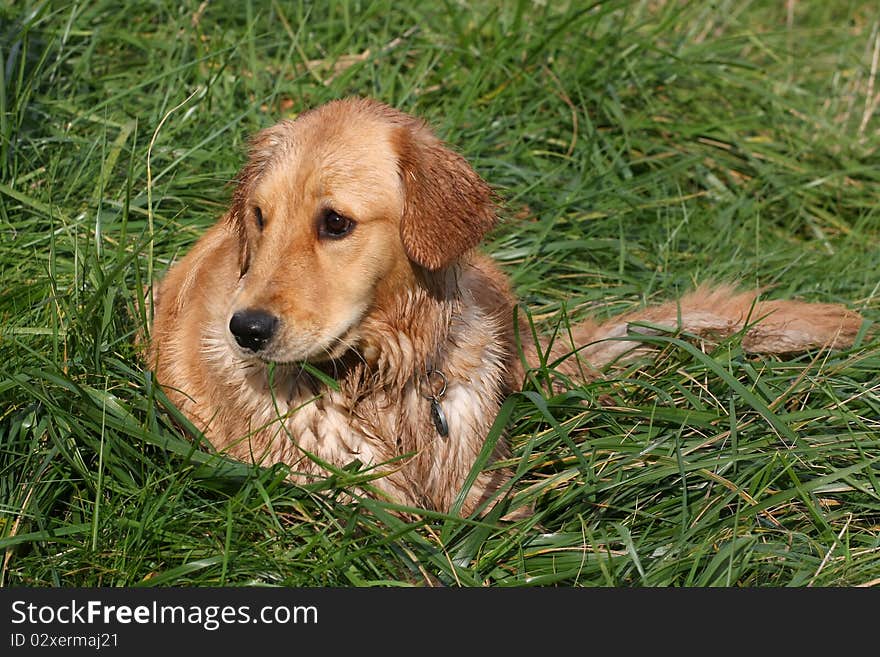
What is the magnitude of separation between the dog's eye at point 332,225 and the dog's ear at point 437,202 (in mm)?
196

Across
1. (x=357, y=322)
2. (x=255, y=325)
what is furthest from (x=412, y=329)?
(x=255, y=325)

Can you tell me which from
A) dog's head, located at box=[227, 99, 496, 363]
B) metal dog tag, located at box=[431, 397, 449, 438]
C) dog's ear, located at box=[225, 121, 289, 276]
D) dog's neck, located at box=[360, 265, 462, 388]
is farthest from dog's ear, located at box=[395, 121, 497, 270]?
metal dog tag, located at box=[431, 397, 449, 438]

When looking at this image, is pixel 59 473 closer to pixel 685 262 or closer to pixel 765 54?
pixel 685 262

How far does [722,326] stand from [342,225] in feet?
5.45

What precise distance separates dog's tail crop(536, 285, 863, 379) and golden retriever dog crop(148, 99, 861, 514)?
0.5 inches

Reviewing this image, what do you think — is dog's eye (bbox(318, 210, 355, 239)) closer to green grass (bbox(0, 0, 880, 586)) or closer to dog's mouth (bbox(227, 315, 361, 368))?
dog's mouth (bbox(227, 315, 361, 368))

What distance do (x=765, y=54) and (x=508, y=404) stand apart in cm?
370

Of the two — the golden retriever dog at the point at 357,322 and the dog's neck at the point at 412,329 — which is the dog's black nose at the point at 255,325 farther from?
the dog's neck at the point at 412,329

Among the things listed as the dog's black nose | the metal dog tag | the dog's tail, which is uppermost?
the dog's black nose

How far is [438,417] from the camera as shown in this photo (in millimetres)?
3717

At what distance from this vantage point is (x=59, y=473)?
3.38m

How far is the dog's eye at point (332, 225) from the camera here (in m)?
3.31

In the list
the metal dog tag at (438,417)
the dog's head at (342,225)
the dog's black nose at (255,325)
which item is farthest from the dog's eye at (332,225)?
the metal dog tag at (438,417)

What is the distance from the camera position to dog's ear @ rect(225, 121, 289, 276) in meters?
3.60
